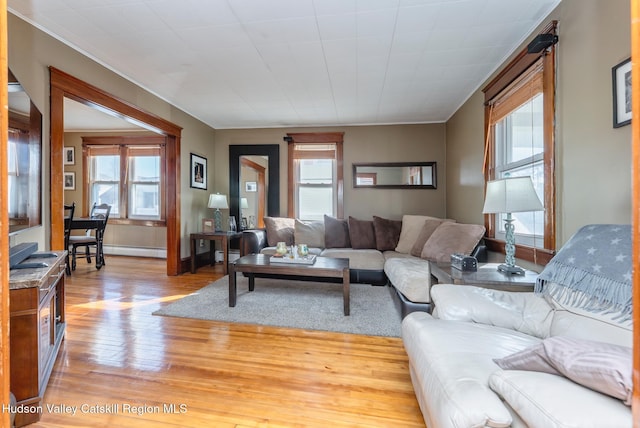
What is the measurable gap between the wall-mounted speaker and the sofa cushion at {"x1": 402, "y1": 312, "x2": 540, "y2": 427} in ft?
6.52

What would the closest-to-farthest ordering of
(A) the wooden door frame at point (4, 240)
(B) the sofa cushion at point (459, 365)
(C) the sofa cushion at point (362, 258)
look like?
(A) the wooden door frame at point (4, 240) → (B) the sofa cushion at point (459, 365) → (C) the sofa cushion at point (362, 258)

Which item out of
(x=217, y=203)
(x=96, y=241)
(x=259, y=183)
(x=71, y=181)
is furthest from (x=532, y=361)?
(x=71, y=181)

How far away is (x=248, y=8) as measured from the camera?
1.95 m

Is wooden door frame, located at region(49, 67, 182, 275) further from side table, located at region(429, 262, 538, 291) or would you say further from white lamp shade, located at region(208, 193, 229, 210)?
side table, located at region(429, 262, 538, 291)

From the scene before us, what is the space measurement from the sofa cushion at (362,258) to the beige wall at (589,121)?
1843 mm

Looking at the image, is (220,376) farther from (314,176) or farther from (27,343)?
(314,176)

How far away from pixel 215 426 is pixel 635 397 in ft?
4.80

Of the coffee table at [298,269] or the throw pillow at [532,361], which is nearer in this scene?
the throw pillow at [532,361]

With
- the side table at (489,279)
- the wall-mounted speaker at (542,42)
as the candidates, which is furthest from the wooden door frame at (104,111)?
the wall-mounted speaker at (542,42)

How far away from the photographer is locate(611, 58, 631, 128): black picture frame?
1342 mm

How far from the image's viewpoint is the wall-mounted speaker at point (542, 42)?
191cm

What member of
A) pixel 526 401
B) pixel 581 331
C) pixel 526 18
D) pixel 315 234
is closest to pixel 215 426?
pixel 526 401

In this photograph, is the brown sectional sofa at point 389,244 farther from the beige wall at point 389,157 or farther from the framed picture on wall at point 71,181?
the framed picture on wall at point 71,181

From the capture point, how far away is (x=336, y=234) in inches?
160
